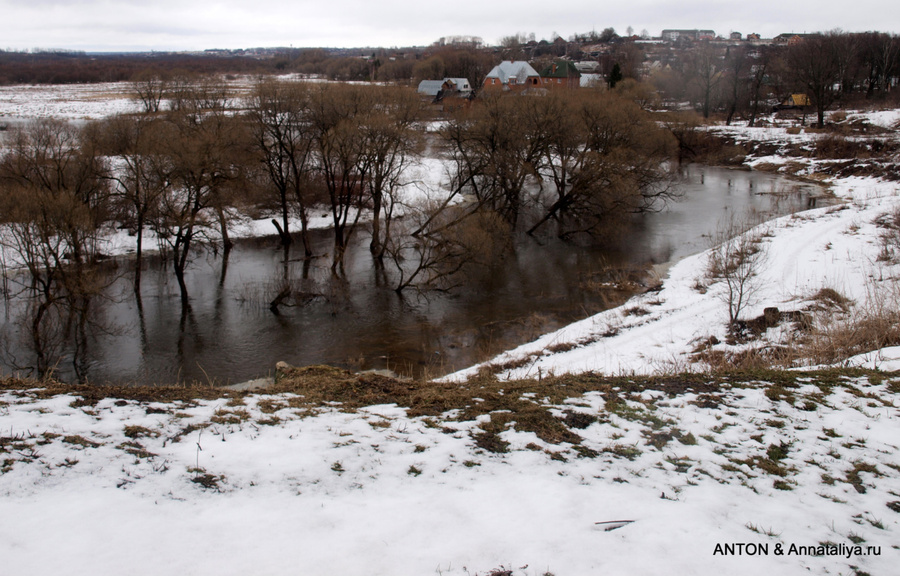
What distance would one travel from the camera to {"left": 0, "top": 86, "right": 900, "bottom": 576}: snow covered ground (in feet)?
11.9

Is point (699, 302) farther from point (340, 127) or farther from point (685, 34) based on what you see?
point (685, 34)

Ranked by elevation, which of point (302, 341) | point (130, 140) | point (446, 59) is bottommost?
point (302, 341)

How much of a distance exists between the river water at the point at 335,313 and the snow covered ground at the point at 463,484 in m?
8.37

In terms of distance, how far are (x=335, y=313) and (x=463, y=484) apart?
15649 millimetres

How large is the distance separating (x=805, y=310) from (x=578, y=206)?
15.8 metres

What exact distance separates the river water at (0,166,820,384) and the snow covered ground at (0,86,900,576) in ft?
27.5

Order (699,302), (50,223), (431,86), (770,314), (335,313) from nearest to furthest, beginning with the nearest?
(770,314) → (50,223) → (699,302) → (335,313) → (431,86)

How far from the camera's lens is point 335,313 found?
19.6m

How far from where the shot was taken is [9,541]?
136 inches

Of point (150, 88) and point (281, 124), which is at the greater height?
point (150, 88)

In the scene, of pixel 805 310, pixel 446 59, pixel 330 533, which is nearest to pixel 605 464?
pixel 330 533

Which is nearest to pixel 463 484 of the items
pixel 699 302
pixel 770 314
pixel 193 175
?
pixel 770 314

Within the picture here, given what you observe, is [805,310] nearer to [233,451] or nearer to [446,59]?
[233,451]

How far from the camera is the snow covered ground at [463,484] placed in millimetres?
3615
